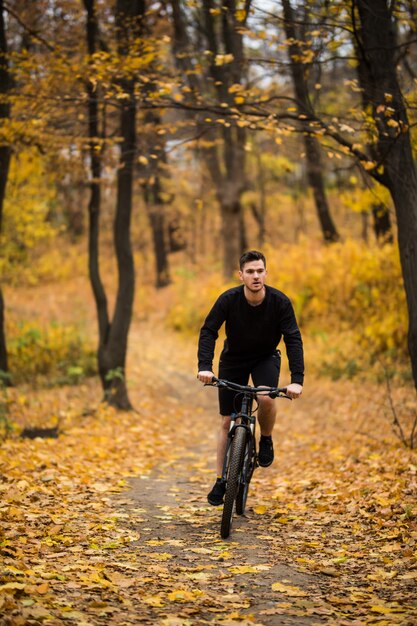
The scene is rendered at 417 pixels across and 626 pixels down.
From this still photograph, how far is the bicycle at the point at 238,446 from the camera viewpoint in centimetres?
575

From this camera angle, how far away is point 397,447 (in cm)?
895

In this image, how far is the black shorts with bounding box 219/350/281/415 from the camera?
6156 mm

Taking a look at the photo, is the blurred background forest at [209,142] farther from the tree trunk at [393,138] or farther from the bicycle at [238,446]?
the bicycle at [238,446]

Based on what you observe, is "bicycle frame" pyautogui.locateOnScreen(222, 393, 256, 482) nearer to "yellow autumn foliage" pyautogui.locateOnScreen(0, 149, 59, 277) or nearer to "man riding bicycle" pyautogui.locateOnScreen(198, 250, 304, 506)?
"man riding bicycle" pyautogui.locateOnScreen(198, 250, 304, 506)

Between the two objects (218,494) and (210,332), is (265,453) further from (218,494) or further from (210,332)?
(210,332)

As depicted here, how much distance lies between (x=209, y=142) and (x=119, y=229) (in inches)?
88.4

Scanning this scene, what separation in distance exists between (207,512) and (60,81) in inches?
291

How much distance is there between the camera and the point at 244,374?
20.8ft

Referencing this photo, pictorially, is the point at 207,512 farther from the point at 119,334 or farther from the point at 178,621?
the point at 119,334

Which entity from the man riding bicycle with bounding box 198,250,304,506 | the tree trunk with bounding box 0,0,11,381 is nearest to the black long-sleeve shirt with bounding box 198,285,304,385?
the man riding bicycle with bounding box 198,250,304,506

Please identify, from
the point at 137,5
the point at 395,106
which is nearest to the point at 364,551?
the point at 395,106

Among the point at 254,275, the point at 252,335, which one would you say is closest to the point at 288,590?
the point at 252,335

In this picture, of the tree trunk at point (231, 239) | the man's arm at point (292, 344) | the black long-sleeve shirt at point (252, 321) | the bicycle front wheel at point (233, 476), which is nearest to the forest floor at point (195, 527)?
the bicycle front wheel at point (233, 476)

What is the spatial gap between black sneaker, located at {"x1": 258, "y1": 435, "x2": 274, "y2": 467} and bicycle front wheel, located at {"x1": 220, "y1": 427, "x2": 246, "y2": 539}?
0.59 metres
